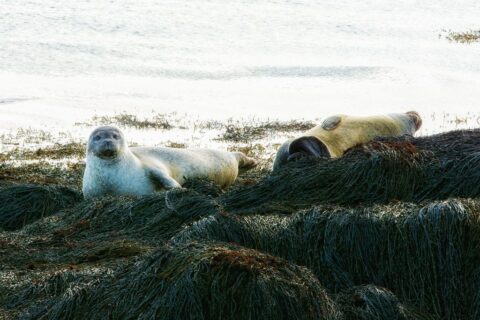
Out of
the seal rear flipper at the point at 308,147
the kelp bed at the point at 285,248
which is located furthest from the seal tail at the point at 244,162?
the kelp bed at the point at 285,248

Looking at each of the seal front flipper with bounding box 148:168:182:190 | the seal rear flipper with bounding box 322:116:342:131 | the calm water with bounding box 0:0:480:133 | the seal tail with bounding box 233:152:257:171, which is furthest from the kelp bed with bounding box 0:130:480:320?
the calm water with bounding box 0:0:480:133

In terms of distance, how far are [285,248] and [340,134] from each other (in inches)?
142

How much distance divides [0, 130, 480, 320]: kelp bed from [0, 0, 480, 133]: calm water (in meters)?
6.04

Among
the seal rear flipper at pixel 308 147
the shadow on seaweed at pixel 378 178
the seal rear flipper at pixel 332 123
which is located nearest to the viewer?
the shadow on seaweed at pixel 378 178

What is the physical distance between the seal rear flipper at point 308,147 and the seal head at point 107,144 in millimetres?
1353

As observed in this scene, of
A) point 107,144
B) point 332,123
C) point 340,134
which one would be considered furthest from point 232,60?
point 107,144

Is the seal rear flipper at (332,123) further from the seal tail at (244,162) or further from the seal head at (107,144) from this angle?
the seal head at (107,144)

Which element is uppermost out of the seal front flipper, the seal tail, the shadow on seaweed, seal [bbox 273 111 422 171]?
the shadow on seaweed

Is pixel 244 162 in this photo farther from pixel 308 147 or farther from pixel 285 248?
pixel 285 248

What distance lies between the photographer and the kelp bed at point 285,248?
151 inches

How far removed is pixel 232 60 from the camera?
63.5 feet

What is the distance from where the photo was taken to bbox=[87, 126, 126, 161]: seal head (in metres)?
7.68

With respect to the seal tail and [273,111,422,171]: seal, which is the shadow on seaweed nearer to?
[273,111,422,171]: seal

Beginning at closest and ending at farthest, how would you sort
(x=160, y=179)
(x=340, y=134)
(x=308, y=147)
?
(x=308, y=147)
(x=160, y=179)
(x=340, y=134)
